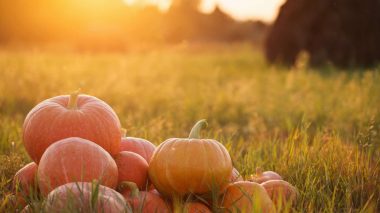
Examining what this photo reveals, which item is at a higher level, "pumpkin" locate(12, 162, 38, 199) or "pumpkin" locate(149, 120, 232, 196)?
"pumpkin" locate(149, 120, 232, 196)

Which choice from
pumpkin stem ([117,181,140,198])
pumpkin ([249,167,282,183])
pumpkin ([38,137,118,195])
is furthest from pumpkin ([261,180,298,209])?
pumpkin ([38,137,118,195])

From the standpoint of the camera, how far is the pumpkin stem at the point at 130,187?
2.22 metres

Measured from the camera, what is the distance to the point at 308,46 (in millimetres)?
11188

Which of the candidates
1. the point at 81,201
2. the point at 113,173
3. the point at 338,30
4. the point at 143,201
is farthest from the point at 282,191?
the point at 338,30

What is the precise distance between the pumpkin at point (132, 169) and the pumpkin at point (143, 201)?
4.2 inches

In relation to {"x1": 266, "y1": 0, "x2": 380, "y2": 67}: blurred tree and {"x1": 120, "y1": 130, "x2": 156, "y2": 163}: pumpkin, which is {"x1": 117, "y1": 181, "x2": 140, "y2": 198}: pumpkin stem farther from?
{"x1": 266, "y1": 0, "x2": 380, "y2": 67}: blurred tree

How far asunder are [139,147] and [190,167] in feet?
1.85

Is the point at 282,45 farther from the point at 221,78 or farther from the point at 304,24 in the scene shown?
the point at 221,78

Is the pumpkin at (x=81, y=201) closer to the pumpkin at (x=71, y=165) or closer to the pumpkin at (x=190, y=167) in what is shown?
the pumpkin at (x=71, y=165)

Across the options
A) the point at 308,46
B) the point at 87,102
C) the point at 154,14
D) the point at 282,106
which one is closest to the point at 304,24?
Answer: the point at 308,46

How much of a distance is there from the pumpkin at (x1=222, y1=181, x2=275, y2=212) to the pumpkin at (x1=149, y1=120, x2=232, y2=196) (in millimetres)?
59

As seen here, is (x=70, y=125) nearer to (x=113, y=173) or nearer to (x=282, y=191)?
(x=113, y=173)

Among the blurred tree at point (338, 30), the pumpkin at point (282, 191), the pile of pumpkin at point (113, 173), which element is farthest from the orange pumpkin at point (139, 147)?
the blurred tree at point (338, 30)

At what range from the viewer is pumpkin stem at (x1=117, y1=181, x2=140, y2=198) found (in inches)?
87.2
